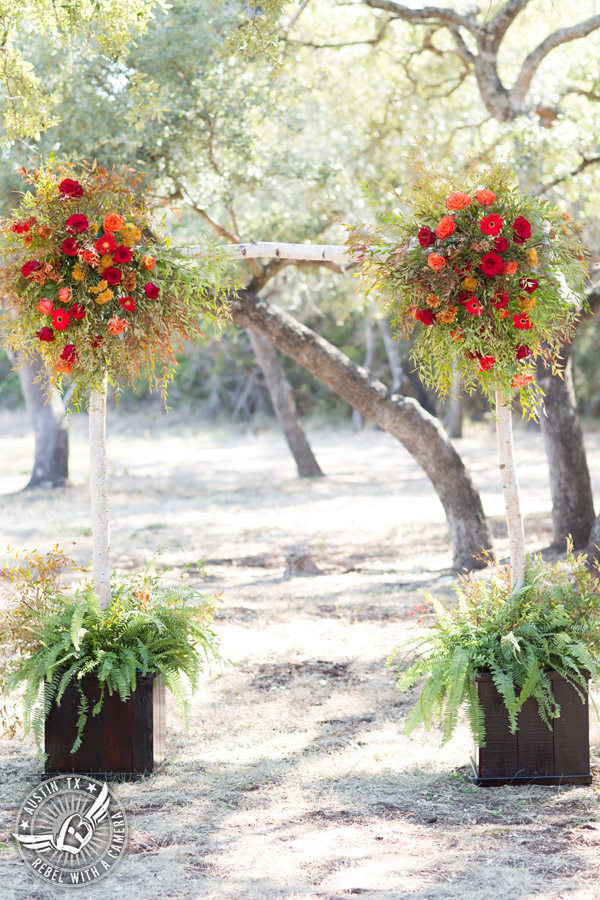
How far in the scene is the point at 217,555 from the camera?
33.5 ft

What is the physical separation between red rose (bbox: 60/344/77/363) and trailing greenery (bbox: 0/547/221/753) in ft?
2.87

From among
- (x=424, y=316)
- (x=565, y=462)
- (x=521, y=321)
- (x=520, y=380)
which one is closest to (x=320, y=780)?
(x=520, y=380)

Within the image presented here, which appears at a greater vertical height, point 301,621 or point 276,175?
point 276,175

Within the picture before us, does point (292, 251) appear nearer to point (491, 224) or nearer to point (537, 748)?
point (491, 224)

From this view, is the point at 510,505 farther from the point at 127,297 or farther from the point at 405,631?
the point at 405,631

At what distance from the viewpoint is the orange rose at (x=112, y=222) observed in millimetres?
3828

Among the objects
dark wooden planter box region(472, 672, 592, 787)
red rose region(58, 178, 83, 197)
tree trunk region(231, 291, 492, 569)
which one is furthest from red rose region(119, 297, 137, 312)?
tree trunk region(231, 291, 492, 569)

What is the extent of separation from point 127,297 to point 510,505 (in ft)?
6.40

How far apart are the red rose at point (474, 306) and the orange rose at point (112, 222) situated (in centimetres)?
151

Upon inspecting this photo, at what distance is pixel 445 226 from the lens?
12.5 ft

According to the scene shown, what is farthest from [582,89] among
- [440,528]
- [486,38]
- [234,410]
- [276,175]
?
[234,410]

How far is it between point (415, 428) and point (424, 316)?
Answer: 4.38 meters

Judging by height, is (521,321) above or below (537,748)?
above

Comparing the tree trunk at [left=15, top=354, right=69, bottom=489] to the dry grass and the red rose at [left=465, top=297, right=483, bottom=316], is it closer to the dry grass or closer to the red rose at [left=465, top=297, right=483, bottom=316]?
the dry grass
